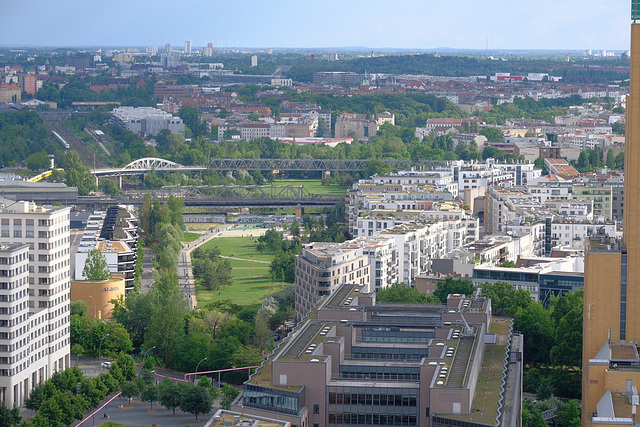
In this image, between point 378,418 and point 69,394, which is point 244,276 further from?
point 378,418

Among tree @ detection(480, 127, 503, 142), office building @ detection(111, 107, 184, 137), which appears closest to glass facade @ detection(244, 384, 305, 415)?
tree @ detection(480, 127, 503, 142)

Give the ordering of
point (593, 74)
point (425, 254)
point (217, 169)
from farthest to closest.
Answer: point (593, 74), point (217, 169), point (425, 254)

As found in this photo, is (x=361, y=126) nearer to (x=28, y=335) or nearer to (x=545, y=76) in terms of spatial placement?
(x=545, y=76)

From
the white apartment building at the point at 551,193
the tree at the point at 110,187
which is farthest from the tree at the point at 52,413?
the tree at the point at 110,187

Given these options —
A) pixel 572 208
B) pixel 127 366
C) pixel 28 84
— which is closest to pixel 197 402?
pixel 127 366

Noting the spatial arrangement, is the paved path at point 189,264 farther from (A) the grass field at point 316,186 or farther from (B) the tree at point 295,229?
(A) the grass field at point 316,186

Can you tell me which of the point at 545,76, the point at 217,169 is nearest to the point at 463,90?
the point at 545,76
